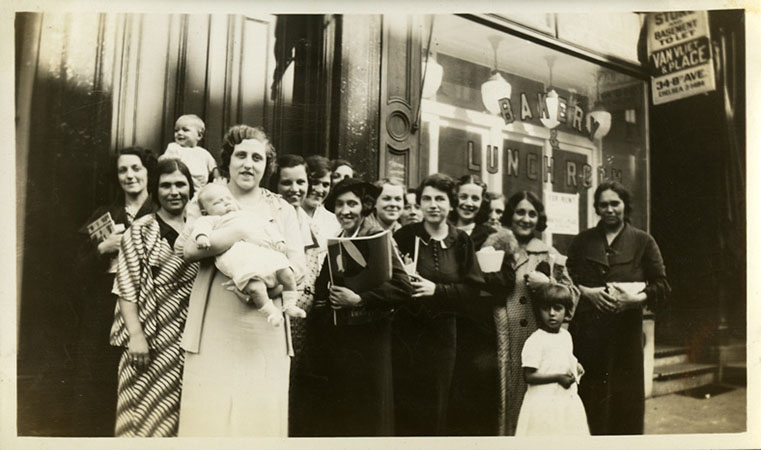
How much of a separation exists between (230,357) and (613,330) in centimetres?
212

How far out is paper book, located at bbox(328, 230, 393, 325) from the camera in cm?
312

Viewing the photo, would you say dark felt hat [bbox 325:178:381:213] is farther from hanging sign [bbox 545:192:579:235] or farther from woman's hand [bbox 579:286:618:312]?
woman's hand [bbox 579:286:618:312]

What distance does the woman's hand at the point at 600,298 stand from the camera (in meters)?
3.29

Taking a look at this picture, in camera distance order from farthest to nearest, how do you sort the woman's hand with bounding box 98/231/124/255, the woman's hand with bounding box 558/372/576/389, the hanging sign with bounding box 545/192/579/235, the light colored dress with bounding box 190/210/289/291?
1. the hanging sign with bounding box 545/192/579/235
2. the woman's hand with bounding box 558/372/576/389
3. the woman's hand with bounding box 98/231/124/255
4. the light colored dress with bounding box 190/210/289/291

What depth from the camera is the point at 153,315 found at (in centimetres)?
304

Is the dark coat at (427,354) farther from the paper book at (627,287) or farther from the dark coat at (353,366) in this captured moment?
the paper book at (627,287)

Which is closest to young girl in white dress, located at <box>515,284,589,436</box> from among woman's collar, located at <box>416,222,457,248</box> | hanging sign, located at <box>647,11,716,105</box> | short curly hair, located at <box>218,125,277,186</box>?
woman's collar, located at <box>416,222,457,248</box>

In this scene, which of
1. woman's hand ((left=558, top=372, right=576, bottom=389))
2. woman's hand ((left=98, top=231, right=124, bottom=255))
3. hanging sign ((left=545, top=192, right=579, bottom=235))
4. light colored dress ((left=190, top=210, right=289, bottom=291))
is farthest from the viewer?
hanging sign ((left=545, top=192, right=579, bottom=235))

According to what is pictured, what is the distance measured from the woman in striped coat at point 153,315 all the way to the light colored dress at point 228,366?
0.07 metres

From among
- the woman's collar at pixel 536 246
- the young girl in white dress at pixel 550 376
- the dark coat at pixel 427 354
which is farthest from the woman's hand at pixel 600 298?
the dark coat at pixel 427 354

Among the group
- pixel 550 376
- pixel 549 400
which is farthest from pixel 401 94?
pixel 549 400

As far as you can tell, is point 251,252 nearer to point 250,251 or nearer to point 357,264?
point 250,251
